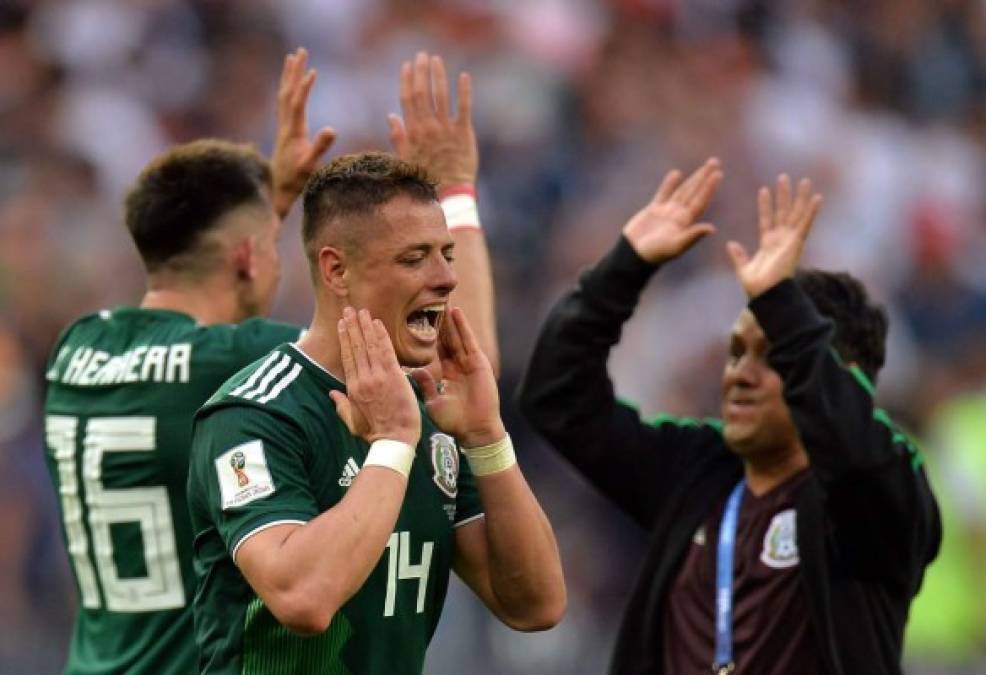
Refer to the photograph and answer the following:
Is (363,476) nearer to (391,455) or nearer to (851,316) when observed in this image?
(391,455)

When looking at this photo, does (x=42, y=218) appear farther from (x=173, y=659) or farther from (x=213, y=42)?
(x=173, y=659)

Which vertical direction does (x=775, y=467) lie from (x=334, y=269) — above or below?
below

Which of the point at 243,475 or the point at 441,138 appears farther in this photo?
the point at 441,138

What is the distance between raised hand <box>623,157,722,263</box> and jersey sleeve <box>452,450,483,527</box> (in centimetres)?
164

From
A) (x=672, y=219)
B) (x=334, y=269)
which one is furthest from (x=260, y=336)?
(x=672, y=219)

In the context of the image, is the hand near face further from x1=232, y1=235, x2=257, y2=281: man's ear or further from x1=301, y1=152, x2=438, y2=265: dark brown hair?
x1=232, y1=235, x2=257, y2=281: man's ear

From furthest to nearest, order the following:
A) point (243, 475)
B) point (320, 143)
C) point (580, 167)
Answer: point (580, 167)
point (320, 143)
point (243, 475)

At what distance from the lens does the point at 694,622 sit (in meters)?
5.86

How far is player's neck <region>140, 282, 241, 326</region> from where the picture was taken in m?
5.64

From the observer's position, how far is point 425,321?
4.47m

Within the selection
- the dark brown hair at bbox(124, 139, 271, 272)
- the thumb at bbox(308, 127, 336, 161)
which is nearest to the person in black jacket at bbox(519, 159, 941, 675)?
the thumb at bbox(308, 127, 336, 161)

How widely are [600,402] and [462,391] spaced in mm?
1724

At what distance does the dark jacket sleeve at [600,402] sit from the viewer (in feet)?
20.1

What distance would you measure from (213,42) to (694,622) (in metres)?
6.89
